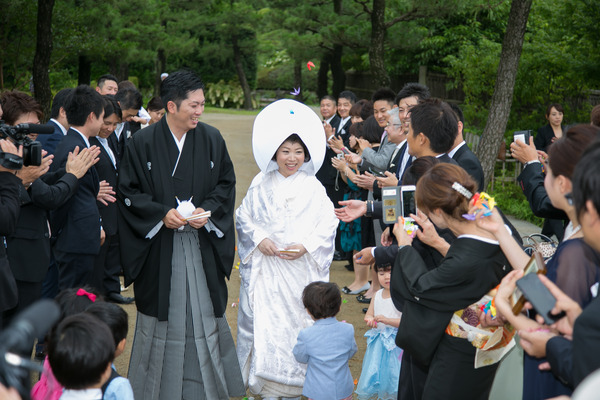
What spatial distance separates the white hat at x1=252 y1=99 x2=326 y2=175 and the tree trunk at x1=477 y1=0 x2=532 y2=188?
5472 mm

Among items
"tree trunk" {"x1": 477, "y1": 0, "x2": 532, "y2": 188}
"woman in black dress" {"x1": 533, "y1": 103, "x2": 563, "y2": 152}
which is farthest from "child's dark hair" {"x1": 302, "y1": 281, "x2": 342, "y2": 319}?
"woman in black dress" {"x1": 533, "y1": 103, "x2": 563, "y2": 152}

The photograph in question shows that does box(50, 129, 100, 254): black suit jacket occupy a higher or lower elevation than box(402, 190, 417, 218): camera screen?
lower

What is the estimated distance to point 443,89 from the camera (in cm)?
1623

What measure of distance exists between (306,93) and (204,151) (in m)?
31.9

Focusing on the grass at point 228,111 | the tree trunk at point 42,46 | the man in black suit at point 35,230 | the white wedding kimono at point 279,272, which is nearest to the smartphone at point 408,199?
the white wedding kimono at point 279,272

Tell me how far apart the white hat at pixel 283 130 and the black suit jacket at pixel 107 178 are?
71.4 inches

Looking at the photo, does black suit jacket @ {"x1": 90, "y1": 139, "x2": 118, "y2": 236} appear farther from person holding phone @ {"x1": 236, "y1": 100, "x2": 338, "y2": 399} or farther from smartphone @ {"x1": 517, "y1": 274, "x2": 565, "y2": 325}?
smartphone @ {"x1": 517, "y1": 274, "x2": 565, "y2": 325}

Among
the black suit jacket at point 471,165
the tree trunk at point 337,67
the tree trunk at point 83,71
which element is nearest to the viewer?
the black suit jacket at point 471,165

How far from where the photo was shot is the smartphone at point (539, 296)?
7.38 feet

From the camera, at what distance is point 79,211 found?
5270 millimetres

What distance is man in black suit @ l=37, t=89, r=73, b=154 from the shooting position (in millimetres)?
5355

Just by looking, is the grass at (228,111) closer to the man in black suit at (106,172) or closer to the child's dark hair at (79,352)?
the man in black suit at (106,172)

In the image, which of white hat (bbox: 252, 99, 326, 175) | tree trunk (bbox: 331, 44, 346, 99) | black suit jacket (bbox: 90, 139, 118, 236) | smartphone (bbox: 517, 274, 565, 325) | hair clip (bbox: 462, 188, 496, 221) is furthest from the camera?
tree trunk (bbox: 331, 44, 346, 99)

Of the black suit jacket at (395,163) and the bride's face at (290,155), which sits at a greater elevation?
the bride's face at (290,155)
